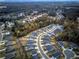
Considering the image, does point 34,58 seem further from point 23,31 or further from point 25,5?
point 25,5

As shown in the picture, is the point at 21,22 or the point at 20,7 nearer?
the point at 21,22

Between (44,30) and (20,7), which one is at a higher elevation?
(20,7)

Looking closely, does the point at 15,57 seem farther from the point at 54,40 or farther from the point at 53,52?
the point at 54,40

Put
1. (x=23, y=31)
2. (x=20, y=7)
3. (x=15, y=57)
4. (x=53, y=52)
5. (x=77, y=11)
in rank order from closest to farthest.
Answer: (x=15, y=57), (x=53, y=52), (x=23, y=31), (x=77, y=11), (x=20, y=7)

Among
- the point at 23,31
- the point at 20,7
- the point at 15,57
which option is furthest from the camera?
the point at 20,7

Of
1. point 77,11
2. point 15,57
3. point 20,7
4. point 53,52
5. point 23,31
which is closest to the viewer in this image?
point 15,57

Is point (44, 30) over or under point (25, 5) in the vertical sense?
under

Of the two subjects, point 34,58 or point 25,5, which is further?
point 25,5

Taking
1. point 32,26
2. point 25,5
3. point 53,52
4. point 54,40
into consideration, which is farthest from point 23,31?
point 25,5

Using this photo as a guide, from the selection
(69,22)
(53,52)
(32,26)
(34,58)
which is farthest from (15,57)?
(69,22)
